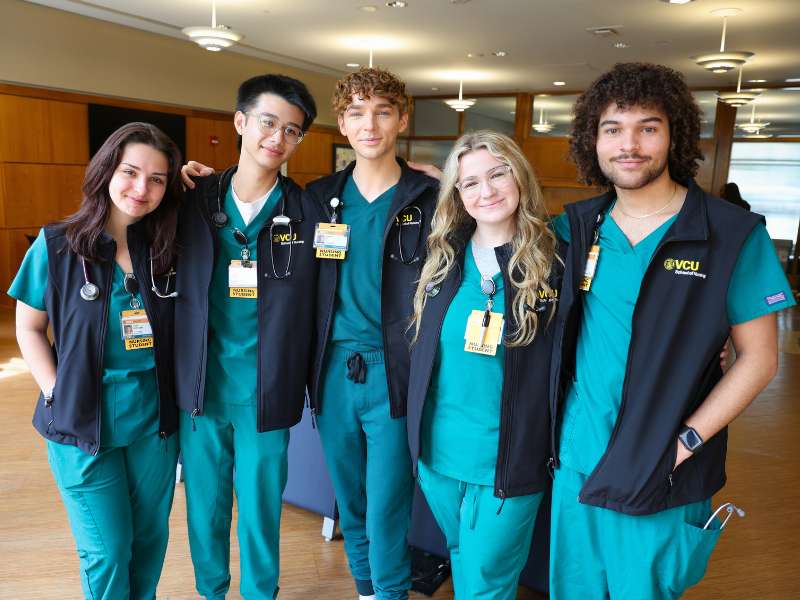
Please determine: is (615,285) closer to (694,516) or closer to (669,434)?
(669,434)

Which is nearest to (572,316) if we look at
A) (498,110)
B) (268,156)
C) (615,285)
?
(615,285)

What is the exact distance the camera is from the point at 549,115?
15.4 metres

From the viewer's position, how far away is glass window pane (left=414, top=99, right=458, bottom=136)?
634 inches

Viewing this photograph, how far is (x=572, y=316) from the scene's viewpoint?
1729 mm

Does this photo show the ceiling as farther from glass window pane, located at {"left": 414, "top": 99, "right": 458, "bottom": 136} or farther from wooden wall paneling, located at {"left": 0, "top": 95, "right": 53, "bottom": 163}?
glass window pane, located at {"left": 414, "top": 99, "right": 458, "bottom": 136}

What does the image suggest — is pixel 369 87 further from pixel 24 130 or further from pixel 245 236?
pixel 24 130

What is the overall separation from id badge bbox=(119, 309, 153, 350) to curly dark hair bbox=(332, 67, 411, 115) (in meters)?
0.98

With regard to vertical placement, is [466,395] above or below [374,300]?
below

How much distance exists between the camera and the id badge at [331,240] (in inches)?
85.3

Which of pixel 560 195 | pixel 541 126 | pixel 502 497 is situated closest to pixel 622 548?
pixel 502 497

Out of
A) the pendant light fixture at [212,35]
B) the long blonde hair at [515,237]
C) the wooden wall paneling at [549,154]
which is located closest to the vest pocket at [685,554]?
the long blonde hair at [515,237]

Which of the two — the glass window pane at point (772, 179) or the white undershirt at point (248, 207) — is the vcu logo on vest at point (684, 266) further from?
the glass window pane at point (772, 179)

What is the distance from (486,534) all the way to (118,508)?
3.64 feet

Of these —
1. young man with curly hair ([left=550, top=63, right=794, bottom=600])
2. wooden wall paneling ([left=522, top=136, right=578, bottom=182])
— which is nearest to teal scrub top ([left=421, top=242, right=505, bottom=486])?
young man with curly hair ([left=550, top=63, right=794, bottom=600])
